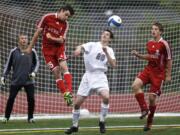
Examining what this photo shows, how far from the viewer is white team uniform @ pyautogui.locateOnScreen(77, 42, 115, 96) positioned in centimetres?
1154

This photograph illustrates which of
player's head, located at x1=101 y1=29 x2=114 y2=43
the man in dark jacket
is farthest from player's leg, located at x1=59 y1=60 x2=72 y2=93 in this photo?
the man in dark jacket

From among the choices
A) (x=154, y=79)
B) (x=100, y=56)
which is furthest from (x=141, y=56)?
(x=100, y=56)

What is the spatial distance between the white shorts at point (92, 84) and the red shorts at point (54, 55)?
3.34ft

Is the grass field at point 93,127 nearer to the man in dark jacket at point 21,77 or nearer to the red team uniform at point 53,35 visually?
the man in dark jacket at point 21,77

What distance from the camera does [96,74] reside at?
11.6m

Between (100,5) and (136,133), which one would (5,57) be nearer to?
(100,5)

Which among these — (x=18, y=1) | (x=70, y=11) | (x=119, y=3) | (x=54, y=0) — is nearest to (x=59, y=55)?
(x=70, y=11)

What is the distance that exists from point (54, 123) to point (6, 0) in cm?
410

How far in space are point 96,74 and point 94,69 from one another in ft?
0.32

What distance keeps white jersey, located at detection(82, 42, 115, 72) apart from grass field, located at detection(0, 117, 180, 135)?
120 cm

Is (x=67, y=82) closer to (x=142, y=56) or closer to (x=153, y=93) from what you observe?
(x=142, y=56)

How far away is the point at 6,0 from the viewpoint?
16.7 m

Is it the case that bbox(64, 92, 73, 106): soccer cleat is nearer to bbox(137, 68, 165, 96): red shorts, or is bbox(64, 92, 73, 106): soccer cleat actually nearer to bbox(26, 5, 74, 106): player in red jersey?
bbox(26, 5, 74, 106): player in red jersey

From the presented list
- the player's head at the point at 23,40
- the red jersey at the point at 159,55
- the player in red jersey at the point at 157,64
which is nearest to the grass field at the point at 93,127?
the player in red jersey at the point at 157,64
